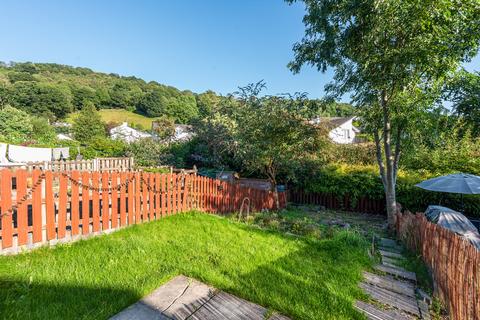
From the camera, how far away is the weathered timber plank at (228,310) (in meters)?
2.38

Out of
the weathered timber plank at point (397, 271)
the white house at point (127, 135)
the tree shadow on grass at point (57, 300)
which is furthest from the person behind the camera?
the white house at point (127, 135)

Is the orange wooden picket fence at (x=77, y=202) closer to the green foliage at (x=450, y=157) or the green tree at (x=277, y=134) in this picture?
the green tree at (x=277, y=134)

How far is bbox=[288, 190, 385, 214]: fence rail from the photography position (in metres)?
10.6

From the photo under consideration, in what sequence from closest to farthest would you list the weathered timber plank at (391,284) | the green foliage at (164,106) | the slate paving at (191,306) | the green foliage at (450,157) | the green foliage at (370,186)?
1. the slate paving at (191,306)
2. the weathered timber plank at (391,284)
3. the green foliage at (370,186)
4. the green foliage at (450,157)
5. the green foliage at (164,106)

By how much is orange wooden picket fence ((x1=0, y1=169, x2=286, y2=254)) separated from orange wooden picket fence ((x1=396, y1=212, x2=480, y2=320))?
16.1 ft

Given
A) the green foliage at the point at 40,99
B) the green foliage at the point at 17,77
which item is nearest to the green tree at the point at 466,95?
the green foliage at the point at 40,99

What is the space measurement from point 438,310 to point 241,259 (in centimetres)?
249

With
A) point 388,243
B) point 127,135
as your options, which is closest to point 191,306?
point 388,243

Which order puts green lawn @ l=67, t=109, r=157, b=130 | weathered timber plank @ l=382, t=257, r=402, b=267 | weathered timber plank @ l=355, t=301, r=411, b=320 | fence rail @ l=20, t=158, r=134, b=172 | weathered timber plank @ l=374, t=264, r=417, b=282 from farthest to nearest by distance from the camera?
green lawn @ l=67, t=109, r=157, b=130 < fence rail @ l=20, t=158, r=134, b=172 < weathered timber plank @ l=382, t=257, r=402, b=267 < weathered timber plank @ l=374, t=264, r=417, b=282 < weathered timber plank @ l=355, t=301, r=411, b=320

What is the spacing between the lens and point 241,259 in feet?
12.0

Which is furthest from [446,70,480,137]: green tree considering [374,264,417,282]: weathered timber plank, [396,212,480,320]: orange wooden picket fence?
[374,264,417,282]: weathered timber plank

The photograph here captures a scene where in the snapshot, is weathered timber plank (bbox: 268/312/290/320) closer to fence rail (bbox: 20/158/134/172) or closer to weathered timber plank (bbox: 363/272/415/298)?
weathered timber plank (bbox: 363/272/415/298)

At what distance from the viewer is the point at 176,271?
3143mm

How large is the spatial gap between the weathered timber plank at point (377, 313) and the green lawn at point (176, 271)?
13cm
